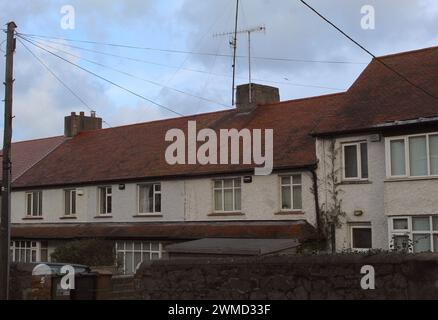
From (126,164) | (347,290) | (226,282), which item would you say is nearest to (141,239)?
(126,164)

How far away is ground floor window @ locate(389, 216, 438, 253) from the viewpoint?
18875 mm

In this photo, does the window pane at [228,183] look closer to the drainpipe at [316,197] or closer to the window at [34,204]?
the drainpipe at [316,197]

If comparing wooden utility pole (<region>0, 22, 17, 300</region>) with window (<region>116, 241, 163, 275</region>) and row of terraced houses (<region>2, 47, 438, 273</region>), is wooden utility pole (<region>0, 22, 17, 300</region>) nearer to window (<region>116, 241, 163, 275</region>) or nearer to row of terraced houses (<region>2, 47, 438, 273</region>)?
row of terraced houses (<region>2, 47, 438, 273</region>)

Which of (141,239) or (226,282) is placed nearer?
(226,282)

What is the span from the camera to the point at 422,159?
19.2m

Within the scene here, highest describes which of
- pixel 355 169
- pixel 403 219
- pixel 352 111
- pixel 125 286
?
pixel 352 111

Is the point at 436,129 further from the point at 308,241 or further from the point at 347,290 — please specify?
the point at 347,290

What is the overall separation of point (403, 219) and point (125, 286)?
8.77m

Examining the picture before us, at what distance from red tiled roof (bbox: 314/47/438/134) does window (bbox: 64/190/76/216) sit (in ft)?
45.5

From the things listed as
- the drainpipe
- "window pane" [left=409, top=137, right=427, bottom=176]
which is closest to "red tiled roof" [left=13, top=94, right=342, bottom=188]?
the drainpipe

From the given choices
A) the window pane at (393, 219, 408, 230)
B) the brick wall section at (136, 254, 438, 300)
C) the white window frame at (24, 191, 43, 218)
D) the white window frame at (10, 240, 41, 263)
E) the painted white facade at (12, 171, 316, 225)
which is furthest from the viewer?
the white window frame at (24, 191, 43, 218)

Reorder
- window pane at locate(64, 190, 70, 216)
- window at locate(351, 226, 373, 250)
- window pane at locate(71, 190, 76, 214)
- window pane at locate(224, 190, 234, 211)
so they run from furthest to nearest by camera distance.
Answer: window pane at locate(64, 190, 70, 216), window pane at locate(71, 190, 76, 214), window pane at locate(224, 190, 234, 211), window at locate(351, 226, 373, 250)

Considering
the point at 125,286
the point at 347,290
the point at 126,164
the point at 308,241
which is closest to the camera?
the point at 347,290

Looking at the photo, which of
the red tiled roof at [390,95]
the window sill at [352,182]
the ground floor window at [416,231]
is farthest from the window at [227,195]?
the ground floor window at [416,231]
